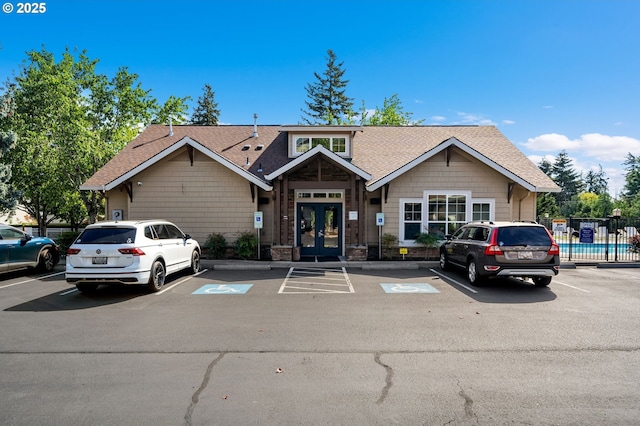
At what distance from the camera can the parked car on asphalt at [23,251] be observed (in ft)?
37.0

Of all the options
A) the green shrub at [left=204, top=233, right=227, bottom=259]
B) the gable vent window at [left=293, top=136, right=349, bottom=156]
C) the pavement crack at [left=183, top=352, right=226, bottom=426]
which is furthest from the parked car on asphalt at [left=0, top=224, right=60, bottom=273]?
the gable vent window at [left=293, top=136, right=349, bottom=156]

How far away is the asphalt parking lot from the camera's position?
13.1ft

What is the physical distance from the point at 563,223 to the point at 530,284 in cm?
571

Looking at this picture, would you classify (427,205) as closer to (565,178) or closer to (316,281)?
(316,281)

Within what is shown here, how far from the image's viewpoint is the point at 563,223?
49.2 ft

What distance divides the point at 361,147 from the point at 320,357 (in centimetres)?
1446

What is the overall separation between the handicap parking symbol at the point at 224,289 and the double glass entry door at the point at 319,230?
19.0ft

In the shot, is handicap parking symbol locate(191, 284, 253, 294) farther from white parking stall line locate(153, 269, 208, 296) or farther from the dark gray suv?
the dark gray suv

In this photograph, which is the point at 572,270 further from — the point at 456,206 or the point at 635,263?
the point at 456,206

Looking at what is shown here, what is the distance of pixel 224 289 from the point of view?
33.5ft

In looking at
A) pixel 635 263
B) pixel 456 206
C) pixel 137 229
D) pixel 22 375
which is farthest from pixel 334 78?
pixel 22 375

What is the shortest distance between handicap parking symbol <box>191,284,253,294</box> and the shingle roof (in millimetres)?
6558

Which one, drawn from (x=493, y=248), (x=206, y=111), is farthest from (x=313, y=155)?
(x=206, y=111)

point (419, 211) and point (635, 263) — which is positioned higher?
point (419, 211)
